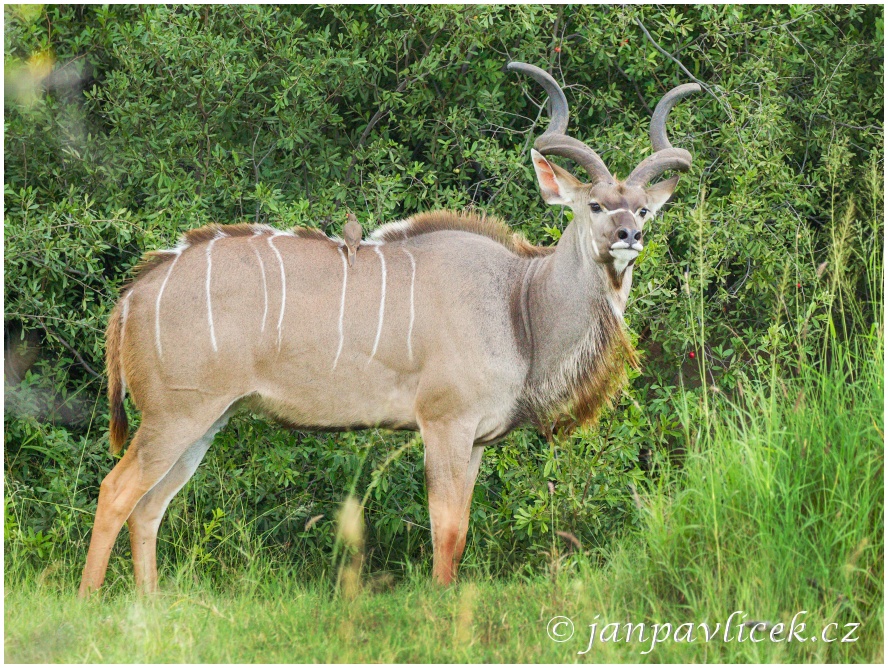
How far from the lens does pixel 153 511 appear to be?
162 inches

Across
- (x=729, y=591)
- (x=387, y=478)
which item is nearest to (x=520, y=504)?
(x=387, y=478)

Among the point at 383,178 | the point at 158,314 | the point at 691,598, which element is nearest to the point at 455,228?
the point at 383,178

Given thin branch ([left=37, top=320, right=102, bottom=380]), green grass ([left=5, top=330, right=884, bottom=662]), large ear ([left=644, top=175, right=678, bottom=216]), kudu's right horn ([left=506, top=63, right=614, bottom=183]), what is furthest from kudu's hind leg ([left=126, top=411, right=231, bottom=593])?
large ear ([left=644, top=175, right=678, bottom=216])

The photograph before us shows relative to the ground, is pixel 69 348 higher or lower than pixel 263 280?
lower

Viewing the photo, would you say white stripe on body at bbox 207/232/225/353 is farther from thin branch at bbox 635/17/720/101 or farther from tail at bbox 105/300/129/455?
thin branch at bbox 635/17/720/101

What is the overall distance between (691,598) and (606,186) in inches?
57.9

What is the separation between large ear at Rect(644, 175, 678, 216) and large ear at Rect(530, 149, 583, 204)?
0.89 ft

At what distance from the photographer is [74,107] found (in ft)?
17.0

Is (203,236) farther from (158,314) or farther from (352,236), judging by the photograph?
(352,236)

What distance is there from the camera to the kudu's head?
3668 mm

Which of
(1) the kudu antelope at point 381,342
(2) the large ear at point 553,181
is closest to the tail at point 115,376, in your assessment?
(1) the kudu antelope at point 381,342

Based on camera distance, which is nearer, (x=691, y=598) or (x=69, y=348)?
(x=691, y=598)

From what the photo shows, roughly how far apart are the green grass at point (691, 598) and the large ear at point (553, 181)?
40.7 inches

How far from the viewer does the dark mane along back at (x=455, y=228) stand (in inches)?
166
